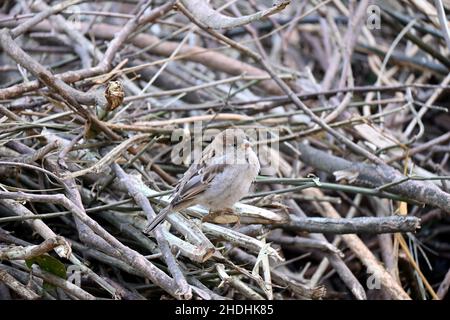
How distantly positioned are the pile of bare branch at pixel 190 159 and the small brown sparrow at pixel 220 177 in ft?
0.29

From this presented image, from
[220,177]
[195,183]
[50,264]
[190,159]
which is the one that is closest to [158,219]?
[195,183]

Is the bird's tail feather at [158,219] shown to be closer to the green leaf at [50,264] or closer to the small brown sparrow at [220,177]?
the small brown sparrow at [220,177]

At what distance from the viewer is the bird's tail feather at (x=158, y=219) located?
3.03 metres

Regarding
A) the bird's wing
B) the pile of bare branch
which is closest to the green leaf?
the pile of bare branch

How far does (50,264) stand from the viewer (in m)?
3.00

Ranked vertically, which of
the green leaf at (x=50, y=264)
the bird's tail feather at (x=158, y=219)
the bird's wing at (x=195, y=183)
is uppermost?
the bird's wing at (x=195, y=183)

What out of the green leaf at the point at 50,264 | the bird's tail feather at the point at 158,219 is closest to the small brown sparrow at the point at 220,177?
the bird's tail feather at the point at 158,219

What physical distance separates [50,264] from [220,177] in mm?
805

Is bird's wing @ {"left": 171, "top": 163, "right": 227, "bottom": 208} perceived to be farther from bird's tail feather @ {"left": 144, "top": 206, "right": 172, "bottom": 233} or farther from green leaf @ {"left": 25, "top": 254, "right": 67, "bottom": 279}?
green leaf @ {"left": 25, "top": 254, "right": 67, "bottom": 279}

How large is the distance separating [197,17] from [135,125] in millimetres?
631

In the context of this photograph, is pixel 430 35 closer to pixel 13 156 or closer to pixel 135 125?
pixel 135 125

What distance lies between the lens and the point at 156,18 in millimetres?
4203

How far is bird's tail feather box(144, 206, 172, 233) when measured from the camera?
3.03 metres

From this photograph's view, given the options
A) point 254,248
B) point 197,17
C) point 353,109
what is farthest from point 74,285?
point 353,109
